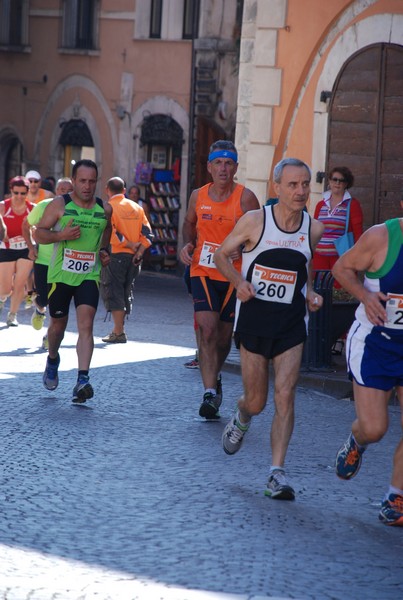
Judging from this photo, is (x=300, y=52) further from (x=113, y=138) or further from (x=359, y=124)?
(x=113, y=138)

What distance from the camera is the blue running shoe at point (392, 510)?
7.16 metres

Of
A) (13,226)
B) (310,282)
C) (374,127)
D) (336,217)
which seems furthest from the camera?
(13,226)

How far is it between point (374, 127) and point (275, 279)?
8800mm

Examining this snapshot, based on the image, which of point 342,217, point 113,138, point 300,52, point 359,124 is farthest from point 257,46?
point 113,138

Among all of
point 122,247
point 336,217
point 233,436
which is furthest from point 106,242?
point 122,247

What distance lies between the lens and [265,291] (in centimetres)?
804

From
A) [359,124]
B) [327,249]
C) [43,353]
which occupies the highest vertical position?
[359,124]

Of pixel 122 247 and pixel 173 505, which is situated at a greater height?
pixel 122 247

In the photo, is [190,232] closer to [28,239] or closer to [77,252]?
[77,252]

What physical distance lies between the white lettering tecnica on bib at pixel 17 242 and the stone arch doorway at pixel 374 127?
3.76 metres

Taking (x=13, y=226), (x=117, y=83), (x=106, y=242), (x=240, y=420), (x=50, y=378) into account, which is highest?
(x=117, y=83)

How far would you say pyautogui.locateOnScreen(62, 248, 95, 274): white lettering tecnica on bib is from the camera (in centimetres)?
1099

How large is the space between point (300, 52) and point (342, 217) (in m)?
4.01

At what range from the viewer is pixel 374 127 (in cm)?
1653
